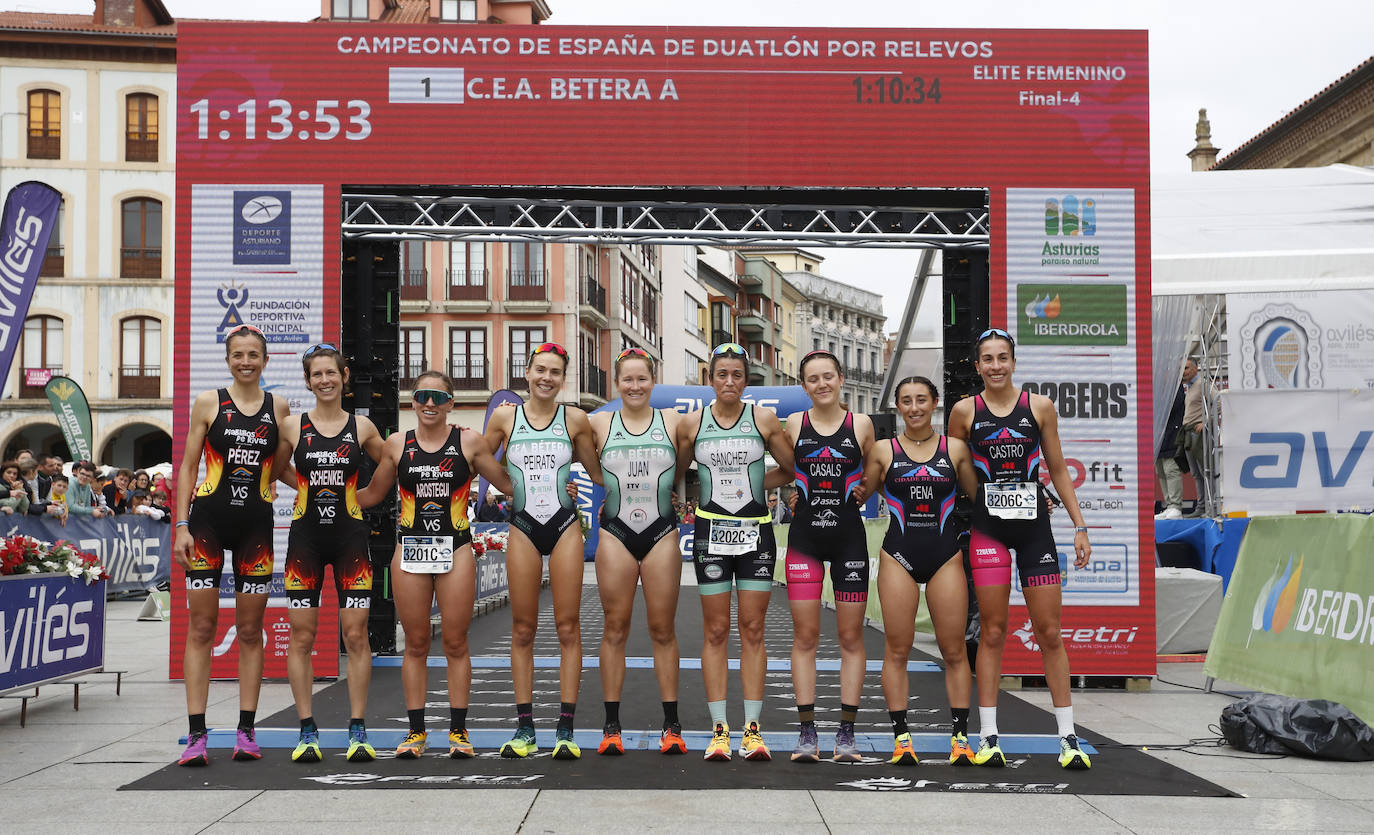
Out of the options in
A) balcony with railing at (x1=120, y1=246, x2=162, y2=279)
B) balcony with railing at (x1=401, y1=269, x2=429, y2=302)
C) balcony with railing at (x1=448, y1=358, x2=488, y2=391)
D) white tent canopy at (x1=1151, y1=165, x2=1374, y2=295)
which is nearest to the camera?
white tent canopy at (x1=1151, y1=165, x2=1374, y2=295)

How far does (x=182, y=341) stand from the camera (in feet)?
31.6

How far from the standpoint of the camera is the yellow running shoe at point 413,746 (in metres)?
6.34

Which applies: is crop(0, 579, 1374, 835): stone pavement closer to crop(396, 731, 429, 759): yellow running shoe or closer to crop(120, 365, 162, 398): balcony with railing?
crop(396, 731, 429, 759): yellow running shoe

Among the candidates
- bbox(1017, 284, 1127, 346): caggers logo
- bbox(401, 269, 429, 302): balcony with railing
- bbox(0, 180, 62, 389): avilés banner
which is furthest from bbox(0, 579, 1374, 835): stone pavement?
bbox(401, 269, 429, 302): balcony with railing

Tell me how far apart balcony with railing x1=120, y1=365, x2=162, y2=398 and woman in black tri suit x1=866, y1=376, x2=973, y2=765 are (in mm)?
38265

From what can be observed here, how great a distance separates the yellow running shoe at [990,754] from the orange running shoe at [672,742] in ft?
4.97

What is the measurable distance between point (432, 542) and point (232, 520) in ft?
3.51

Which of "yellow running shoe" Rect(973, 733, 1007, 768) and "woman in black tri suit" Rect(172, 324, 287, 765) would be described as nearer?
"yellow running shoe" Rect(973, 733, 1007, 768)

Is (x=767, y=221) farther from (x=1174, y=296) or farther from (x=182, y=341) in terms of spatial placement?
(x=1174, y=296)

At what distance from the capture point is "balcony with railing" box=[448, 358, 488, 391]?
46062mm

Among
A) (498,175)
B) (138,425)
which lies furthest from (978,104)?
(138,425)

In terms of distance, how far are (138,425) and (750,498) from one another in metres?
39.0

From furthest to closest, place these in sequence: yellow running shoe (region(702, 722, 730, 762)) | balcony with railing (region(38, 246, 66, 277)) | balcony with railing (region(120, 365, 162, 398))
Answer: balcony with railing (region(120, 365, 162, 398)), balcony with railing (region(38, 246, 66, 277)), yellow running shoe (region(702, 722, 730, 762))

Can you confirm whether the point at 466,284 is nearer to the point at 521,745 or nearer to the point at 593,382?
the point at 593,382
